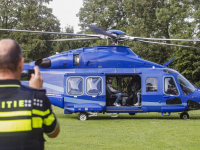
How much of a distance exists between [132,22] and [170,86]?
21002mm

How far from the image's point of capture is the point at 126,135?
30.4ft

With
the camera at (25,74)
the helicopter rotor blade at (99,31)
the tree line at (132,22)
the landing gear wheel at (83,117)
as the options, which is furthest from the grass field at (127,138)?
the tree line at (132,22)

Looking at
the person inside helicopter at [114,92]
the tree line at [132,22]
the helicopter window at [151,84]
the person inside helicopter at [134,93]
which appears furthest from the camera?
the tree line at [132,22]

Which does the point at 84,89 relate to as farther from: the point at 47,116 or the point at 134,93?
the point at 47,116

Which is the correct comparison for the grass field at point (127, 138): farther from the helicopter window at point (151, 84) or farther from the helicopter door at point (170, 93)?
the helicopter window at point (151, 84)

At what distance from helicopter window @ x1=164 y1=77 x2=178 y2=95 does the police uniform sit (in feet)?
38.1

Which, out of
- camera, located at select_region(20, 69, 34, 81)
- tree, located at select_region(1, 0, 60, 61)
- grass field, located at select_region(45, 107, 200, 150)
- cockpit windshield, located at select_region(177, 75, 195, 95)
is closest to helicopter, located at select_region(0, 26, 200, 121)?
cockpit windshield, located at select_region(177, 75, 195, 95)

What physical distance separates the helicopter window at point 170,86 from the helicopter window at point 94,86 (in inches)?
105

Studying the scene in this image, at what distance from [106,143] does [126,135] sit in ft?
4.42

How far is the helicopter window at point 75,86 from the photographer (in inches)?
540

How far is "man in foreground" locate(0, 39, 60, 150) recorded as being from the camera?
87.8 inches

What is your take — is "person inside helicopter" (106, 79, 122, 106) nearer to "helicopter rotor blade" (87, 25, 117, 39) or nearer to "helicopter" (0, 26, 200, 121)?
"helicopter" (0, 26, 200, 121)

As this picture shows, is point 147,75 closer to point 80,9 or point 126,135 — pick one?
point 126,135

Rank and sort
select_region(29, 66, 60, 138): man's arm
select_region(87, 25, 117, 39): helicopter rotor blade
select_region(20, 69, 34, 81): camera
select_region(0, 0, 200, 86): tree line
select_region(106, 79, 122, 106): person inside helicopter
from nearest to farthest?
select_region(29, 66, 60, 138): man's arm
select_region(20, 69, 34, 81): camera
select_region(87, 25, 117, 39): helicopter rotor blade
select_region(106, 79, 122, 106): person inside helicopter
select_region(0, 0, 200, 86): tree line
